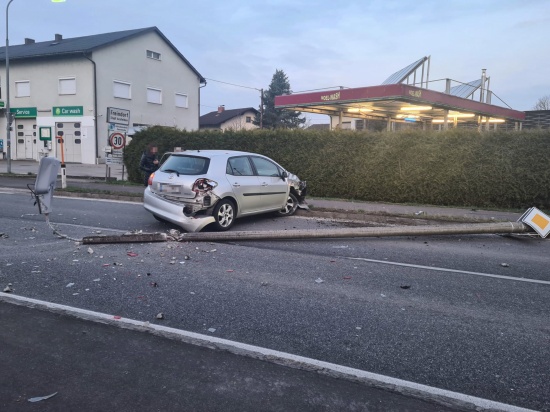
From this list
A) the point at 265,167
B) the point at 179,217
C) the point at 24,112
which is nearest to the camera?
the point at 179,217

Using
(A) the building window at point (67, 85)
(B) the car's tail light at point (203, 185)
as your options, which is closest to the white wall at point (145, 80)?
(A) the building window at point (67, 85)

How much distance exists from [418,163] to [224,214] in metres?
8.16

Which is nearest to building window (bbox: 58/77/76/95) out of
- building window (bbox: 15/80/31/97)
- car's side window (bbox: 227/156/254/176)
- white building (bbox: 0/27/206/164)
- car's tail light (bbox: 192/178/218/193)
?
white building (bbox: 0/27/206/164)

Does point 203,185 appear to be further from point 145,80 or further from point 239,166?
point 145,80

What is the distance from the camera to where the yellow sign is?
899 centimetres

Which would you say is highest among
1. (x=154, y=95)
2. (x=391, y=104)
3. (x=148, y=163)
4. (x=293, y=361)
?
(x=154, y=95)

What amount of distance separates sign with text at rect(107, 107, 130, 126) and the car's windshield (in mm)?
8924

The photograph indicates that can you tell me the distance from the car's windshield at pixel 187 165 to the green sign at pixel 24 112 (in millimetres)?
29553

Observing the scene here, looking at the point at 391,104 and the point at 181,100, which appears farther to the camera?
the point at 181,100

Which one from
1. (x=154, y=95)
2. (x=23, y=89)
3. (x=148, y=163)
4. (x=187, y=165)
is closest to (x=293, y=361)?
(x=187, y=165)

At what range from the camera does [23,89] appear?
3406 cm

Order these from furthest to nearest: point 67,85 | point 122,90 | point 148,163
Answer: point 122,90 < point 67,85 < point 148,163

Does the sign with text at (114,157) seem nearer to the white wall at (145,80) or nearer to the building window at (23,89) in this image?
the white wall at (145,80)

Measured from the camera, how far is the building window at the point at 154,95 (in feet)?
118
